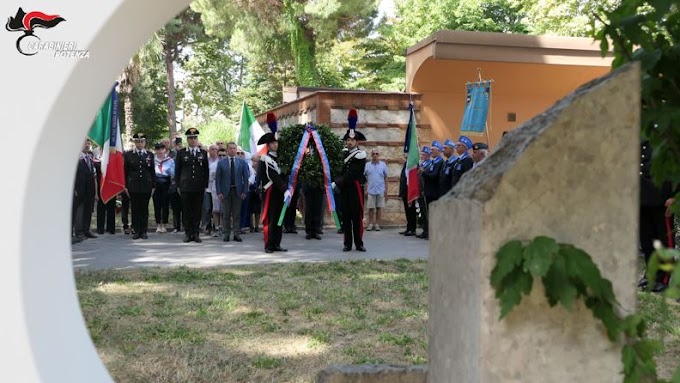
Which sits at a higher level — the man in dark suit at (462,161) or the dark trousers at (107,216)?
the man in dark suit at (462,161)

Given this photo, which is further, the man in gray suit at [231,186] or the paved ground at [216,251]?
the man in gray suit at [231,186]

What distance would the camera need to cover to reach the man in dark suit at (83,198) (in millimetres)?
12484

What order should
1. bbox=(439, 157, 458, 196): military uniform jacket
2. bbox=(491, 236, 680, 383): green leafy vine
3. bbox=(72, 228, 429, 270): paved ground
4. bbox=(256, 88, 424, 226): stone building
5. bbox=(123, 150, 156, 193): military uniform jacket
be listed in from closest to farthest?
1. bbox=(491, 236, 680, 383): green leafy vine
2. bbox=(72, 228, 429, 270): paved ground
3. bbox=(439, 157, 458, 196): military uniform jacket
4. bbox=(123, 150, 156, 193): military uniform jacket
5. bbox=(256, 88, 424, 226): stone building

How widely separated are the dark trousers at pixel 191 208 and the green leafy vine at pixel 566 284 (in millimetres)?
10850

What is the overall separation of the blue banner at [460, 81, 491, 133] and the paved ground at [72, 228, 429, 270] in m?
2.81

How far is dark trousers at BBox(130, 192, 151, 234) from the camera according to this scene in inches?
511

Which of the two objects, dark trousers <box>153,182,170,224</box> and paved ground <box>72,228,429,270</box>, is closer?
paved ground <box>72,228,429,270</box>

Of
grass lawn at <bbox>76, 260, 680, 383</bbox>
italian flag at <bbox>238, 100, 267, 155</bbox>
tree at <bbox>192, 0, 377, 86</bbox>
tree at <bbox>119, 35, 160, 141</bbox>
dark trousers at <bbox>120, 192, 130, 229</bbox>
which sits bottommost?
grass lawn at <bbox>76, 260, 680, 383</bbox>

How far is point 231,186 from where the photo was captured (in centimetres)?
1309

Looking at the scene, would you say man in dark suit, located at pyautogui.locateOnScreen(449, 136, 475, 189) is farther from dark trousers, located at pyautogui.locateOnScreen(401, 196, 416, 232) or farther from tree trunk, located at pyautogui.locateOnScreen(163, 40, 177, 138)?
tree trunk, located at pyautogui.locateOnScreen(163, 40, 177, 138)

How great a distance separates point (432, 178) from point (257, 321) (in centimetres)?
733

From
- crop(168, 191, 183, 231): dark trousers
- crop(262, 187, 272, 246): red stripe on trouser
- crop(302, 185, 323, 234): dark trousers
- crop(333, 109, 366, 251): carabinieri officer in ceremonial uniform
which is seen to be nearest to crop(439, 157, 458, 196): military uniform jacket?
crop(333, 109, 366, 251): carabinieri officer in ceremonial uniform

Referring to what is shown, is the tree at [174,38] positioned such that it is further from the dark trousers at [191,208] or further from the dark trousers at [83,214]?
the dark trousers at [191,208]

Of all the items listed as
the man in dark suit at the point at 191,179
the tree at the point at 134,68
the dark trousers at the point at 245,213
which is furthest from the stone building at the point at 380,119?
the tree at the point at 134,68
